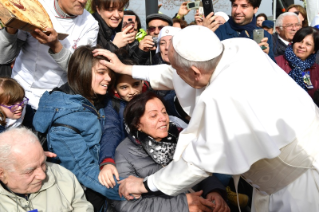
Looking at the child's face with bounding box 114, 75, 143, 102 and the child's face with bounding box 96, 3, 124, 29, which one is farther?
the child's face with bounding box 96, 3, 124, 29

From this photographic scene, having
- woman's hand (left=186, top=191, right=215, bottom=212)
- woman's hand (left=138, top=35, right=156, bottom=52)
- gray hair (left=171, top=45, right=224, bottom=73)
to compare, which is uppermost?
gray hair (left=171, top=45, right=224, bottom=73)

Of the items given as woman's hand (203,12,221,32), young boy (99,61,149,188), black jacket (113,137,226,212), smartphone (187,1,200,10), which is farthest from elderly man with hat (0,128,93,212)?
smartphone (187,1,200,10)

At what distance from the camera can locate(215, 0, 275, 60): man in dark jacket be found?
4.32 metres

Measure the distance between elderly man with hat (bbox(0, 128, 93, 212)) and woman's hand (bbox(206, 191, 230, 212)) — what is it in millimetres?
1092

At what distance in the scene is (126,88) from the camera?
3.60 meters

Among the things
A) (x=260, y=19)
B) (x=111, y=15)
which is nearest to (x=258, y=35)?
(x=111, y=15)

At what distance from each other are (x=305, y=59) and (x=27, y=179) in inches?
178

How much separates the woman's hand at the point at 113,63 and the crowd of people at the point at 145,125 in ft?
0.04

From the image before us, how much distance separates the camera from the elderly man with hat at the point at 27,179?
2490 millimetres

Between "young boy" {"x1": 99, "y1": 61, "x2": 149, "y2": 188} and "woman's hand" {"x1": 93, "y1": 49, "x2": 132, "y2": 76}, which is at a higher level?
"woman's hand" {"x1": 93, "y1": 49, "x2": 132, "y2": 76}

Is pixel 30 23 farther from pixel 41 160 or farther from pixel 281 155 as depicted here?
pixel 281 155

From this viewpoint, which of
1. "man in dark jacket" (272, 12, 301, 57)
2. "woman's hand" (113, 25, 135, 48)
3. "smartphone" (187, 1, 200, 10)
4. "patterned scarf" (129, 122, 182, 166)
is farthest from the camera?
"man in dark jacket" (272, 12, 301, 57)

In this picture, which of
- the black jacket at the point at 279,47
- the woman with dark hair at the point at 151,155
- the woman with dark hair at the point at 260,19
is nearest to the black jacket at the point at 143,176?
the woman with dark hair at the point at 151,155

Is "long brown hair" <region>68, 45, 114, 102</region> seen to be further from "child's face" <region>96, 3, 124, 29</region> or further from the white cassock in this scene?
the white cassock
